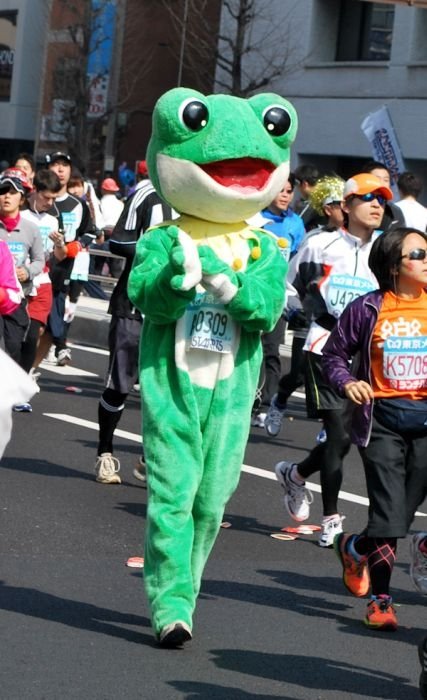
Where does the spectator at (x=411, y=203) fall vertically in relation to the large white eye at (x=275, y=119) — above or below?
below

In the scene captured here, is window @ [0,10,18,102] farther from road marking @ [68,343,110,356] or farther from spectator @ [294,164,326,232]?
spectator @ [294,164,326,232]

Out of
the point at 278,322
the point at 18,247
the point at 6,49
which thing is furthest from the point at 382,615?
the point at 6,49

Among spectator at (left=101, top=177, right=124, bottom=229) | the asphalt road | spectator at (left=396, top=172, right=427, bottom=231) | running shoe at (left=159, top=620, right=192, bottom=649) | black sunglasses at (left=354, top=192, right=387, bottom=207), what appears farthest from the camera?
spectator at (left=101, top=177, right=124, bottom=229)

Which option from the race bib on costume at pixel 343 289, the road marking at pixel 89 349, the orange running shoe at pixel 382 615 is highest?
the race bib on costume at pixel 343 289

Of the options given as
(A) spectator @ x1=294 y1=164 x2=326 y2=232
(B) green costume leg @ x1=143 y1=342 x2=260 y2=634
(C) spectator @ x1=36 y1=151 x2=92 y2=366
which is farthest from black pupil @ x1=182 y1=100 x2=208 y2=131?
(C) spectator @ x1=36 y1=151 x2=92 y2=366

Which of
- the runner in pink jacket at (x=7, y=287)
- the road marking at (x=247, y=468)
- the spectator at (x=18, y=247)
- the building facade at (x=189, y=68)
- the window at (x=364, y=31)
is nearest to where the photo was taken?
the runner in pink jacket at (x=7, y=287)

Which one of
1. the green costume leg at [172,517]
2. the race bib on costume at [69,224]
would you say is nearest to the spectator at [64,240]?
the race bib on costume at [69,224]

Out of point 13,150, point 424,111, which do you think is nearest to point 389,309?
point 424,111

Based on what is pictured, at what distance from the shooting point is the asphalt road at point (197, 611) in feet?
17.2

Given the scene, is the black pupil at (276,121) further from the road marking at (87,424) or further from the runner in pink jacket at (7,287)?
the road marking at (87,424)

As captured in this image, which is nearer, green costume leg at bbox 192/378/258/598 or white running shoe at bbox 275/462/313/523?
green costume leg at bbox 192/378/258/598

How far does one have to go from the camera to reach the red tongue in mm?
5789

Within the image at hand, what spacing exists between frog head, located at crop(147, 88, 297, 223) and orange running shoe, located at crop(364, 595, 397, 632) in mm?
1658

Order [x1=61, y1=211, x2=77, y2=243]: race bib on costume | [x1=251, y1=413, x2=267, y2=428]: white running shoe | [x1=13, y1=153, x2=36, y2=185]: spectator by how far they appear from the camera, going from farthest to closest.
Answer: [x1=13, y1=153, x2=36, y2=185]: spectator
[x1=61, y1=211, x2=77, y2=243]: race bib on costume
[x1=251, y1=413, x2=267, y2=428]: white running shoe
